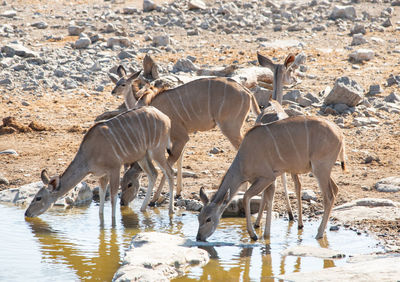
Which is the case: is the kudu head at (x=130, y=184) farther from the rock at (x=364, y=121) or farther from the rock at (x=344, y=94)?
the rock at (x=344, y=94)

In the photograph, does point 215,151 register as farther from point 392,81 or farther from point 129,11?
point 129,11

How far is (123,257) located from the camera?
693 cm

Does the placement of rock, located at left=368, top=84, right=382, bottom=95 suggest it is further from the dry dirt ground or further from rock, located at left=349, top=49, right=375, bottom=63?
rock, located at left=349, top=49, right=375, bottom=63

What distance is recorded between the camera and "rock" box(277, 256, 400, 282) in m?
5.79

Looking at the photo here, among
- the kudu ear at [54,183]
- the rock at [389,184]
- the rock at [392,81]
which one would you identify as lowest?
the rock at [389,184]

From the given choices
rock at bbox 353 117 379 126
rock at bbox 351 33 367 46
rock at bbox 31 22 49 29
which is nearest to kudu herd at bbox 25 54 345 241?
rock at bbox 353 117 379 126

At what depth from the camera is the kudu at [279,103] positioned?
26.5 feet

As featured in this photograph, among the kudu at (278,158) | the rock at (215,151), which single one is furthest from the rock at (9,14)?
the kudu at (278,158)

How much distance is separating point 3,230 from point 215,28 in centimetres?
1215

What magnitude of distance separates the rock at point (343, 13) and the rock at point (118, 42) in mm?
6645

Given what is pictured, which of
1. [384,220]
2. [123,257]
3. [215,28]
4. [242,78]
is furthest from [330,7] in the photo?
[123,257]

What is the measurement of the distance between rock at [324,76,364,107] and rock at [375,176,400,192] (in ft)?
11.0

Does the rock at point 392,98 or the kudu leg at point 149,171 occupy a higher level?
the rock at point 392,98

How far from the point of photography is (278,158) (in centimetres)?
738
